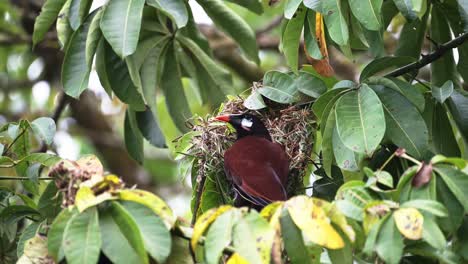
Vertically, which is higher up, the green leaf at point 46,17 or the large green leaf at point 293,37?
the large green leaf at point 293,37

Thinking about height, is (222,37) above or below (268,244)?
below

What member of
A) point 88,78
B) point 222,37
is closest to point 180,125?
point 88,78

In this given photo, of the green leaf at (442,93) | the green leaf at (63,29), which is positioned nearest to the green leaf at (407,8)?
the green leaf at (442,93)

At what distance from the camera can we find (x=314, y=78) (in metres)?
3.00

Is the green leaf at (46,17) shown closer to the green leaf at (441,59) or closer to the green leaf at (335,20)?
the green leaf at (335,20)

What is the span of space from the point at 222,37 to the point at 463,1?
272cm

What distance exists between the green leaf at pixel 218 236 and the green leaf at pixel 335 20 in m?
0.95

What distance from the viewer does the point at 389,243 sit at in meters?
1.92

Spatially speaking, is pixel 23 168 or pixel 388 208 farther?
pixel 23 168

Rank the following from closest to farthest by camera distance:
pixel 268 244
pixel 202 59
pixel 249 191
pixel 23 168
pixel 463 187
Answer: pixel 268 244
pixel 463 187
pixel 23 168
pixel 249 191
pixel 202 59

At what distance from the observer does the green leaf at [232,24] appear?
3521 millimetres

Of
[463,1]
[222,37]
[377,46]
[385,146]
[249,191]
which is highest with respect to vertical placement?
[463,1]

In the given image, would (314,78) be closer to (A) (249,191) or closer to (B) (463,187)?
(A) (249,191)

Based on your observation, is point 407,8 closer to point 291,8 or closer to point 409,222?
point 291,8
